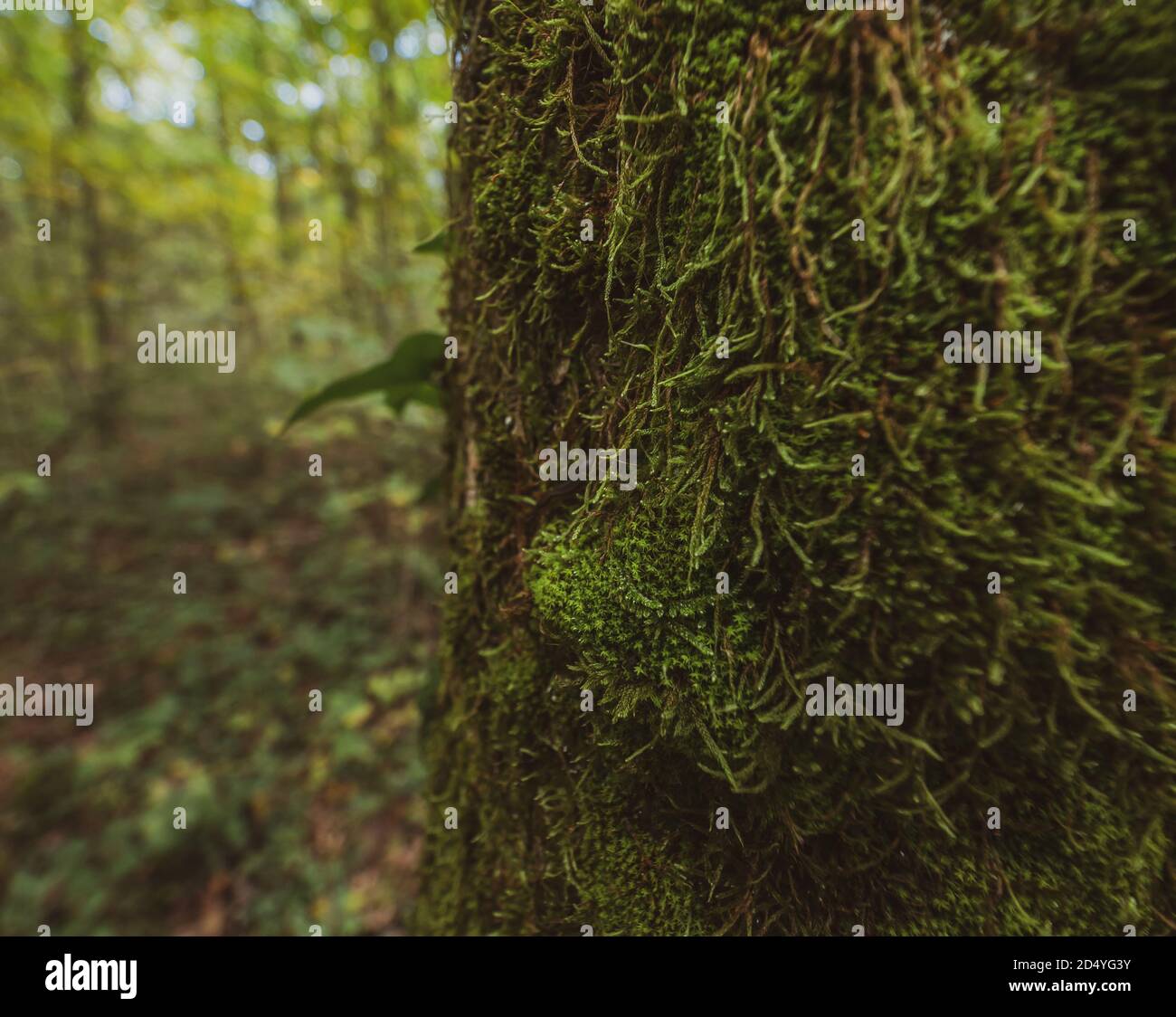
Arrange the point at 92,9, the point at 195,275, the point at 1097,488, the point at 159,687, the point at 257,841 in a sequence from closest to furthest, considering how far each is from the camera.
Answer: the point at 1097,488, the point at 257,841, the point at 159,687, the point at 92,9, the point at 195,275

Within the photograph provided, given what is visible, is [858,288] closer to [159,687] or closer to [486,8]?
[486,8]

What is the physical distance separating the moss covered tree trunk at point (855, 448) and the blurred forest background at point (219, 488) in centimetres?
108

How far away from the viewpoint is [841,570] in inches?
29.4

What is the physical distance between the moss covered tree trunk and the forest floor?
1723 millimetres

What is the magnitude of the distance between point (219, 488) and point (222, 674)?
2.88m
